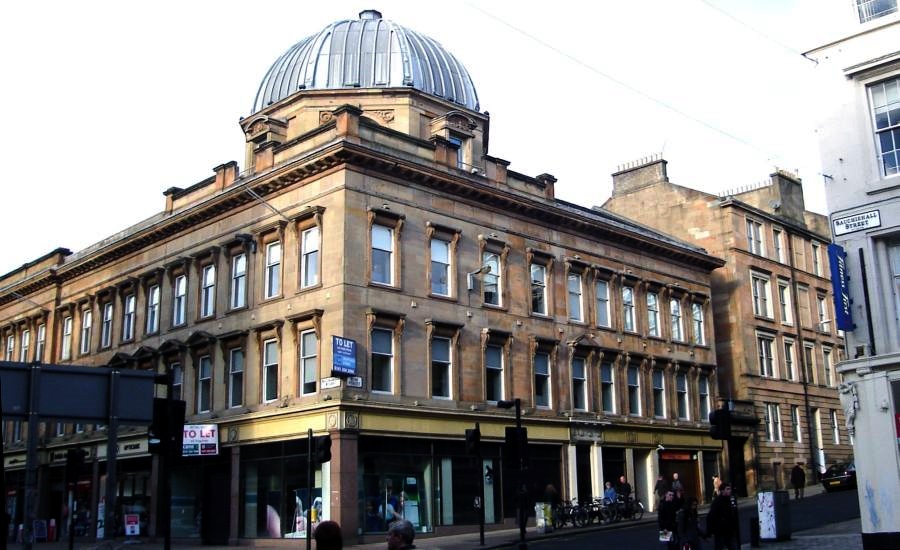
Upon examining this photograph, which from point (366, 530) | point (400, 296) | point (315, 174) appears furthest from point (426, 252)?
point (366, 530)

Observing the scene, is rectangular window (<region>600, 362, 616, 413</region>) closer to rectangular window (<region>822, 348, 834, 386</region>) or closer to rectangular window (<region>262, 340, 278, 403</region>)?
rectangular window (<region>262, 340, 278, 403</region>)

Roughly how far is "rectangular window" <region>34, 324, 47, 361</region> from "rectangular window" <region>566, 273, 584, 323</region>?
2729 cm

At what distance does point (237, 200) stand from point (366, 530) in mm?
13499

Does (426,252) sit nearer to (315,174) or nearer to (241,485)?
(315,174)

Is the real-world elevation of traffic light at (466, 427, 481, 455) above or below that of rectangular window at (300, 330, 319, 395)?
below

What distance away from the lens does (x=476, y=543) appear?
1128 inches

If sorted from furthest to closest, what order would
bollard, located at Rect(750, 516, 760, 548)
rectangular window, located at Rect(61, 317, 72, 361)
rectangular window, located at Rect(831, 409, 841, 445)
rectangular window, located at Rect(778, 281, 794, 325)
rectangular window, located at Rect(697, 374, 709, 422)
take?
rectangular window, located at Rect(831, 409, 841, 445), rectangular window, located at Rect(778, 281, 794, 325), rectangular window, located at Rect(61, 317, 72, 361), rectangular window, located at Rect(697, 374, 709, 422), bollard, located at Rect(750, 516, 760, 548)

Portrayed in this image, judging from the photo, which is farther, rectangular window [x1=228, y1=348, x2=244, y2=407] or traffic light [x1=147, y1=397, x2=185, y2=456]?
rectangular window [x1=228, y1=348, x2=244, y2=407]

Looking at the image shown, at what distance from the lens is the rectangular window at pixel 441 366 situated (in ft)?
109

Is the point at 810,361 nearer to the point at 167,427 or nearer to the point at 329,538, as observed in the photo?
the point at 167,427

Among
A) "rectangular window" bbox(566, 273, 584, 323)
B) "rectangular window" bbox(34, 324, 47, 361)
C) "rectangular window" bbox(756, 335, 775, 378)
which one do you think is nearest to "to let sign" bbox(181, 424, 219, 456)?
"rectangular window" bbox(566, 273, 584, 323)

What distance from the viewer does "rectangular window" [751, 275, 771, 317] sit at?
51094 millimetres

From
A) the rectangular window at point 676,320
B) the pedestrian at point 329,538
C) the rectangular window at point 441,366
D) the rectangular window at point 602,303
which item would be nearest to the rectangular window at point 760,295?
the rectangular window at point 676,320

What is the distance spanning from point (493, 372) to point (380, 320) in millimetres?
5834
